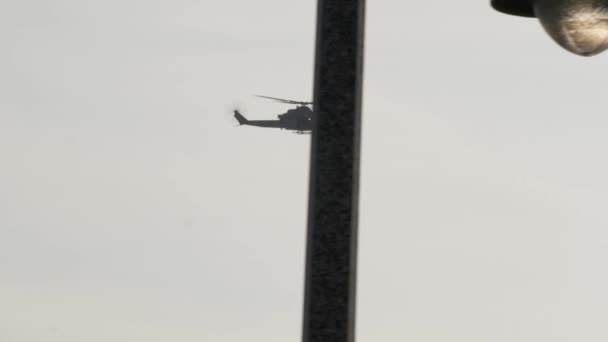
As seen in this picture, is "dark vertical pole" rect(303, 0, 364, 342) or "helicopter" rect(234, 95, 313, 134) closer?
"dark vertical pole" rect(303, 0, 364, 342)

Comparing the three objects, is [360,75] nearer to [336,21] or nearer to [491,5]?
[336,21]

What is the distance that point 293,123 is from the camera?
77.9 meters

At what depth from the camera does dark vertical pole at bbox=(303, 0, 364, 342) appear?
509 cm

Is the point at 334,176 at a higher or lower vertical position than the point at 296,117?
lower

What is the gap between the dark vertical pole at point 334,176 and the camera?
509 cm

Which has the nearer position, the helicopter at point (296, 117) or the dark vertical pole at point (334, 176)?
the dark vertical pole at point (334, 176)

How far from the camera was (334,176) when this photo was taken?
5.20 metres

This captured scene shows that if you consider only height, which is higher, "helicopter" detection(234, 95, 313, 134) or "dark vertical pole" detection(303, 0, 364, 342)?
"helicopter" detection(234, 95, 313, 134)

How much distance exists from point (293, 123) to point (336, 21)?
72.5 m

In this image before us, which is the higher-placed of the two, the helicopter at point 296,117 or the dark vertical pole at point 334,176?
the helicopter at point 296,117

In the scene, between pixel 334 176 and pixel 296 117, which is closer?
pixel 334 176

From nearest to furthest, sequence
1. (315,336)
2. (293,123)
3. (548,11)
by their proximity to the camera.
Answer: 1. (315,336)
2. (548,11)
3. (293,123)

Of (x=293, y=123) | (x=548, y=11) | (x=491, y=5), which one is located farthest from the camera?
(x=293, y=123)

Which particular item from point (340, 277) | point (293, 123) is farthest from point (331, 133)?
point (293, 123)
